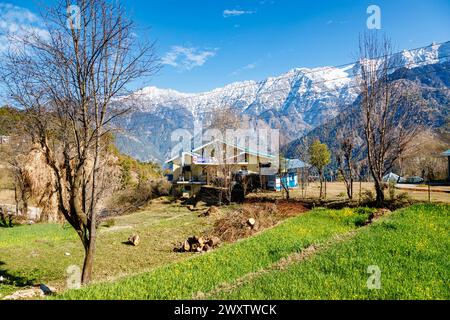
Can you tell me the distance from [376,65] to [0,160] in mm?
31922

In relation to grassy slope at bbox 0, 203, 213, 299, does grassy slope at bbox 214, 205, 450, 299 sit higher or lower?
higher

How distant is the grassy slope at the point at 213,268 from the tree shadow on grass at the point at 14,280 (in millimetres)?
5371

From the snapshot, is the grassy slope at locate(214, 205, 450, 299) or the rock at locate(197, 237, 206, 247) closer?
the grassy slope at locate(214, 205, 450, 299)

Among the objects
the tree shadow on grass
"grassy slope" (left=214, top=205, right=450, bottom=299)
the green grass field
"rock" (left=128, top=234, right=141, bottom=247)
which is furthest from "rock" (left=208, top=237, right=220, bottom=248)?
the tree shadow on grass

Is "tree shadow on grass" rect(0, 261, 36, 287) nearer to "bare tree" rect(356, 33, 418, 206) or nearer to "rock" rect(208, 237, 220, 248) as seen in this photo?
"rock" rect(208, 237, 220, 248)

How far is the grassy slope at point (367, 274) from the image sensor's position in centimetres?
565

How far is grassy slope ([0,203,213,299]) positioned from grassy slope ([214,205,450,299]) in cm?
529

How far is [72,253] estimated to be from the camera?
592 inches

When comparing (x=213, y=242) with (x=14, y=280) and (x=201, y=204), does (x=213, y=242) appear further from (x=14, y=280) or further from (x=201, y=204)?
(x=201, y=204)

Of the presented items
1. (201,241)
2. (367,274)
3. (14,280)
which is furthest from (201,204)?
(367,274)

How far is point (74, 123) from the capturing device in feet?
28.0

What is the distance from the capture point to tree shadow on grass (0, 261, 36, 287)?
10610mm
